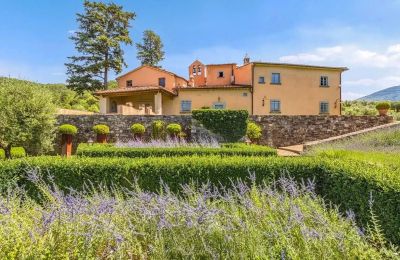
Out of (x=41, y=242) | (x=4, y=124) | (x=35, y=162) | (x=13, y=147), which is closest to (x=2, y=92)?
(x=4, y=124)

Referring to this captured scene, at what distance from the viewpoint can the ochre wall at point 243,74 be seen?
2459 cm

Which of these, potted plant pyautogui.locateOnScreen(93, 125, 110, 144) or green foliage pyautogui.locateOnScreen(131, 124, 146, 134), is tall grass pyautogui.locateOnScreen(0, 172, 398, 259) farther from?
potted plant pyautogui.locateOnScreen(93, 125, 110, 144)

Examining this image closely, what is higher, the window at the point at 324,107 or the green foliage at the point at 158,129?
the window at the point at 324,107

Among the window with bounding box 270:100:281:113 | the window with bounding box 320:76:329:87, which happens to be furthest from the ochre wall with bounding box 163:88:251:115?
the window with bounding box 320:76:329:87

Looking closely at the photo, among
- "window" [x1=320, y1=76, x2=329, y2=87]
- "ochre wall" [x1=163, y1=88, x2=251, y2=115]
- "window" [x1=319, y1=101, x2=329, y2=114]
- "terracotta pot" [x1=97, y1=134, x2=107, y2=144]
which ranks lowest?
"terracotta pot" [x1=97, y1=134, x2=107, y2=144]

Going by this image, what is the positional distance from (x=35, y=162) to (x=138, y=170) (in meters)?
2.04

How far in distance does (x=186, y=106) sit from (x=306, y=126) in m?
9.42

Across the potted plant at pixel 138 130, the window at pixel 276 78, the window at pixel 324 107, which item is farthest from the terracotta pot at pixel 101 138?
the window at pixel 324 107

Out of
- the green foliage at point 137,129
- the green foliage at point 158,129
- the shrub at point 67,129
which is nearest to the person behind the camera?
the shrub at point 67,129

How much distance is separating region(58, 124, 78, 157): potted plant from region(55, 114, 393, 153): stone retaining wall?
1.57 feet

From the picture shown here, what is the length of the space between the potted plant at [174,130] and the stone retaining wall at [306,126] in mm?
4788

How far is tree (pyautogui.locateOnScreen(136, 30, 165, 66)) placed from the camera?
4122 centimetres

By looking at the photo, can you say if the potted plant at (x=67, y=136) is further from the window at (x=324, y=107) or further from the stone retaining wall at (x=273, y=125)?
the window at (x=324, y=107)

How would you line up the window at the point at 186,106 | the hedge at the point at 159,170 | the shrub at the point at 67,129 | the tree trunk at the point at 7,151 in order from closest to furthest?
1. the hedge at the point at 159,170
2. the tree trunk at the point at 7,151
3. the shrub at the point at 67,129
4. the window at the point at 186,106
